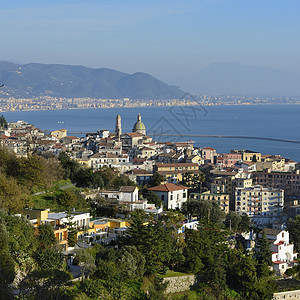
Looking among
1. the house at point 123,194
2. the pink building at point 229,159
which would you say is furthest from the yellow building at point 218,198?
the pink building at point 229,159

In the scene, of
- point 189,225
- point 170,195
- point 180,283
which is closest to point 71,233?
point 180,283

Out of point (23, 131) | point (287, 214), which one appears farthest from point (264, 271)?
point (23, 131)

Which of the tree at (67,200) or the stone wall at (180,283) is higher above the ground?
the tree at (67,200)

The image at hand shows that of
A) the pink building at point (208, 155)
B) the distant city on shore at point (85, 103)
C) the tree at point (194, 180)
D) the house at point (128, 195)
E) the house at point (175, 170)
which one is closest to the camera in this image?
the house at point (128, 195)

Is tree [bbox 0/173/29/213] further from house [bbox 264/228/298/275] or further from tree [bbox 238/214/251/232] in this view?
tree [bbox 238/214/251/232]

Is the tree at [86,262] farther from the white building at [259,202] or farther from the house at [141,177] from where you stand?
the white building at [259,202]
